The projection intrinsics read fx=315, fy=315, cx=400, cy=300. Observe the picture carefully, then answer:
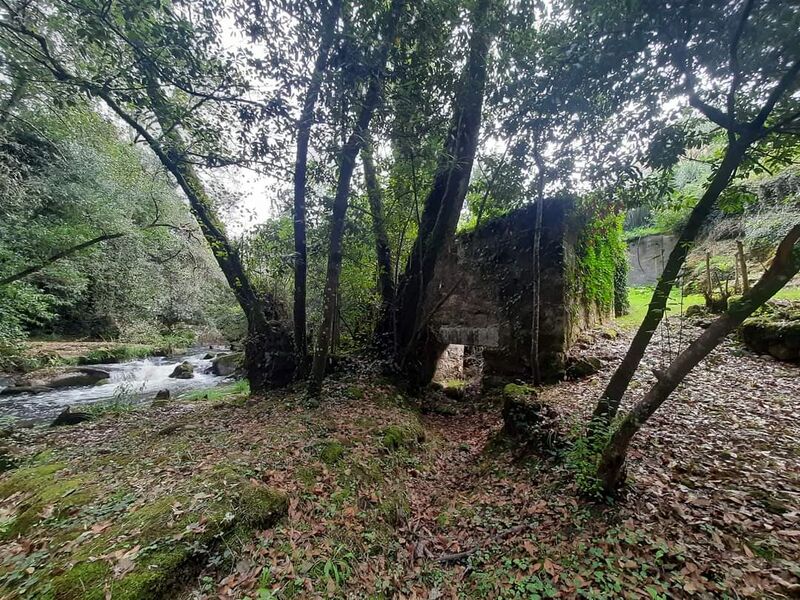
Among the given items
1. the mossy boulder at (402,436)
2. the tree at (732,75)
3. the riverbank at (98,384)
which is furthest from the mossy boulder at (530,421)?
the riverbank at (98,384)

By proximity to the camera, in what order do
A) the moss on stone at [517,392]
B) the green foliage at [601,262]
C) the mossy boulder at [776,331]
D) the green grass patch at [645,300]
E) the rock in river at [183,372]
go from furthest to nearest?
the rock in river at [183,372], the green foliage at [601,262], the green grass patch at [645,300], the mossy boulder at [776,331], the moss on stone at [517,392]

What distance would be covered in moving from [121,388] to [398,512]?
9.13m

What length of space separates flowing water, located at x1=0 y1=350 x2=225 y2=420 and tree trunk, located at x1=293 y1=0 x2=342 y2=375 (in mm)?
5491

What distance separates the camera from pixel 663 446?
3.55 metres

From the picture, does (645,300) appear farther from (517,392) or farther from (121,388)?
(121,388)

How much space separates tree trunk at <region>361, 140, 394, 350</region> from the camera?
7.09m

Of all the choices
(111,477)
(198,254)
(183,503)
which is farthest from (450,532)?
(198,254)

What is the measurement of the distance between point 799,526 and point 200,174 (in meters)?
9.24

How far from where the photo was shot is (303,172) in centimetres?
506

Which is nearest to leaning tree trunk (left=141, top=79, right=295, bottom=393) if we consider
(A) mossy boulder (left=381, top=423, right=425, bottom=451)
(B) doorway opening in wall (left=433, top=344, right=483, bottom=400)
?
(A) mossy boulder (left=381, top=423, right=425, bottom=451)

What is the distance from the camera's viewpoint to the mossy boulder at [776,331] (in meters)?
4.89

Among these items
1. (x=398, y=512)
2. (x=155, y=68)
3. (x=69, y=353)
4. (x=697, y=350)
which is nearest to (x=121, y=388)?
(x=69, y=353)

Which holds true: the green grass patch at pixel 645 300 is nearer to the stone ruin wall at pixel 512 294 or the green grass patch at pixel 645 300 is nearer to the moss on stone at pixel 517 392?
the stone ruin wall at pixel 512 294

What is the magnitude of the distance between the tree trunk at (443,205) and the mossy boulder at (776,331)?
5526mm
